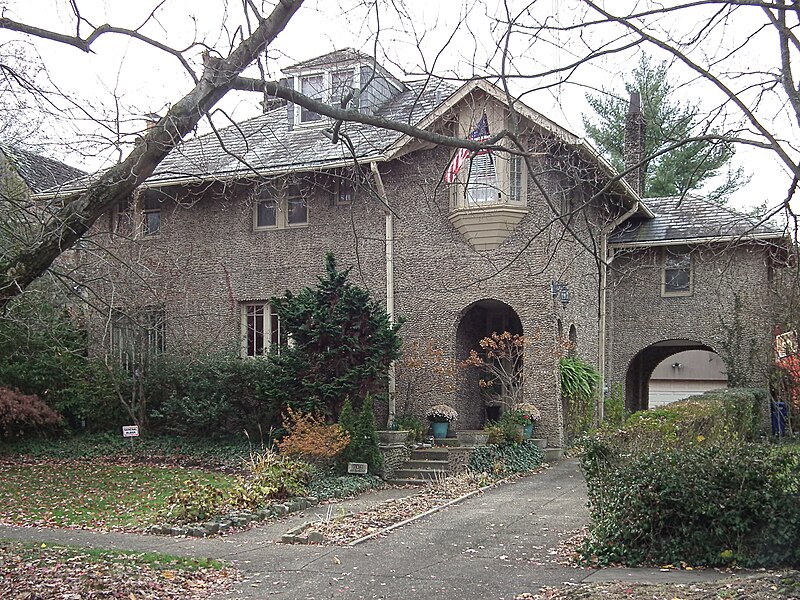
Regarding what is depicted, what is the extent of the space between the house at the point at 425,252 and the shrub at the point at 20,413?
2084 mm

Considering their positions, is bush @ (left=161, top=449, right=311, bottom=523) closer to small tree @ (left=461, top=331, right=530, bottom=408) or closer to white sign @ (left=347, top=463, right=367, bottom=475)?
white sign @ (left=347, top=463, right=367, bottom=475)

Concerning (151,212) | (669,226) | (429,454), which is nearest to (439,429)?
(429,454)

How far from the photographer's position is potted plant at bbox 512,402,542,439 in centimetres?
1827

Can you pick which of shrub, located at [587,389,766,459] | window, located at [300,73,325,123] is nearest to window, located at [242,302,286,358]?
window, located at [300,73,325,123]

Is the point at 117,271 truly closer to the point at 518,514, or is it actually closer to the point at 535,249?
the point at 535,249

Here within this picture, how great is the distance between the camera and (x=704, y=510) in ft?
29.9

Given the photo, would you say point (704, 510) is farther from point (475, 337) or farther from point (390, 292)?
point (475, 337)

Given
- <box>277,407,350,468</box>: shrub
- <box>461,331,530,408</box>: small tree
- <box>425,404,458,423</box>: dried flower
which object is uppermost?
<box>461,331,530,408</box>: small tree

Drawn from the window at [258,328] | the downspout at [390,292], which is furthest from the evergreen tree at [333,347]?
the window at [258,328]

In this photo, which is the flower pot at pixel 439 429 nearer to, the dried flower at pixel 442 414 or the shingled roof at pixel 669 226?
the dried flower at pixel 442 414

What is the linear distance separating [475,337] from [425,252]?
290cm

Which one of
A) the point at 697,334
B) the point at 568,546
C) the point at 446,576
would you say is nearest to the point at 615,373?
the point at 697,334

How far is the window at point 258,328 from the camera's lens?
21.2 m

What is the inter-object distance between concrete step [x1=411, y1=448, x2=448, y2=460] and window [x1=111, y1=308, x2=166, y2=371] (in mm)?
6437
